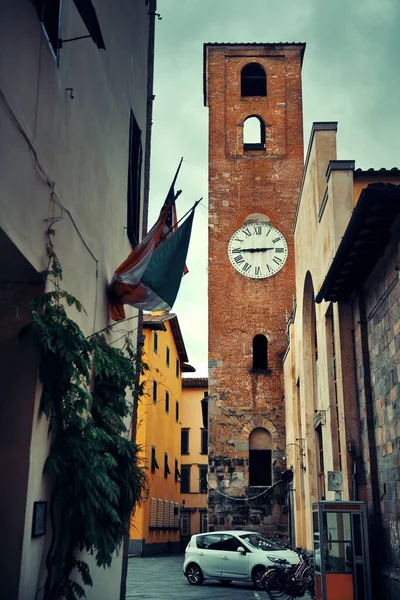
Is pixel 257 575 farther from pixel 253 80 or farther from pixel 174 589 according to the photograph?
pixel 253 80

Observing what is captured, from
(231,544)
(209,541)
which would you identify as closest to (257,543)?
(231,544)

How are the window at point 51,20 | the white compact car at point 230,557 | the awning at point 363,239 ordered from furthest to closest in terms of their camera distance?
the white compact car at point 230,557
the awning at point 363,239
the window at point 51,20

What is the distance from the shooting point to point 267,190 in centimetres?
2941

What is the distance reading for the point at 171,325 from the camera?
3881cm

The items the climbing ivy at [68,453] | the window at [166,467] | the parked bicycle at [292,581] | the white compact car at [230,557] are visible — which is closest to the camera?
the climbing ivy at [68,453]

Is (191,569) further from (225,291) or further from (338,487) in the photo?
(225,291)

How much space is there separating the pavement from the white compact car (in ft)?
0.97

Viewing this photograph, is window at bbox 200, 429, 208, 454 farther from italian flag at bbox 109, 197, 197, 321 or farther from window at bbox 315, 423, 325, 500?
italian flag at bbox 109, 197, 197, 321

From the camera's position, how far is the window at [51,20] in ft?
20.1

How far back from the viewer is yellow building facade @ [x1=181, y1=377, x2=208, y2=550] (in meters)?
45.3

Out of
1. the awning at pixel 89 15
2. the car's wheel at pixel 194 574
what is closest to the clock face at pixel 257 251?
the car's wheel at pixel 194 574

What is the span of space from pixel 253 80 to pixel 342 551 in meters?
25.1

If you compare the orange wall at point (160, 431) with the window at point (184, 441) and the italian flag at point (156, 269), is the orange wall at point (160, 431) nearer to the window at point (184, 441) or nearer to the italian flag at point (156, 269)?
the window at point (184, 441)

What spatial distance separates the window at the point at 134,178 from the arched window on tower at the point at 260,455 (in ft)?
55.7
